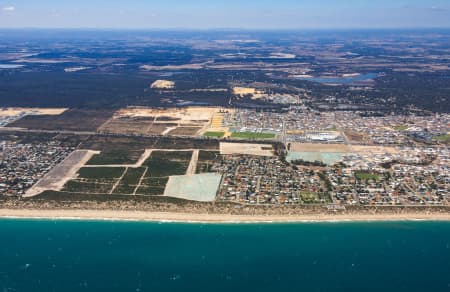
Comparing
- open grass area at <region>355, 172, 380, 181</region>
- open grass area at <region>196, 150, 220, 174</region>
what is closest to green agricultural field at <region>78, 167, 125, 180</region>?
open grass area at <region>196, 150, 220, 174</region>

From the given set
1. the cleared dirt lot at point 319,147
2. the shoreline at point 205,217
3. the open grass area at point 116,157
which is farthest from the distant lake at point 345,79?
the shoreline at point 205,217

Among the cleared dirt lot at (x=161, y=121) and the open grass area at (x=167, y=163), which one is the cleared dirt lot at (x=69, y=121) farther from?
the open grass area at (x=167, y=163)

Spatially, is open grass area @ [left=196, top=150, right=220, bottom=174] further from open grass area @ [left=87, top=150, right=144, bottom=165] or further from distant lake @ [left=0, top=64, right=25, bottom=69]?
distant lake @ [left=0, top=64, right=25, bottom=69]

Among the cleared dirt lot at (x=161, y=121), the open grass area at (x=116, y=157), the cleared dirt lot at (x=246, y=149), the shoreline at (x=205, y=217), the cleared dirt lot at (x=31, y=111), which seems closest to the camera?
the shoreline at (x=205, y=217)

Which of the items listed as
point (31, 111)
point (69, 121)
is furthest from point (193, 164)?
point (31, 111)

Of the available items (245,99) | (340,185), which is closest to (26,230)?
(340,185)
